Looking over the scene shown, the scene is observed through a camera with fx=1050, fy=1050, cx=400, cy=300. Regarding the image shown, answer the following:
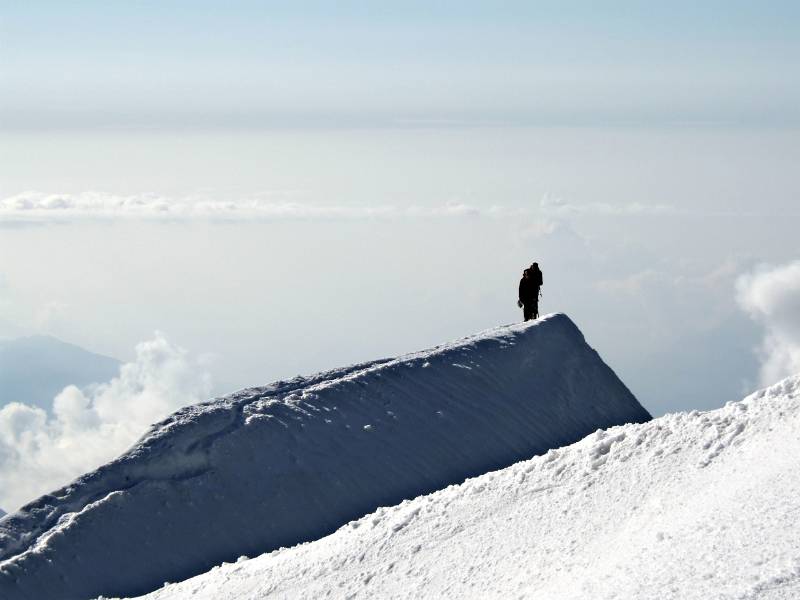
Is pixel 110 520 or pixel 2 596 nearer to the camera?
pixel 2 596

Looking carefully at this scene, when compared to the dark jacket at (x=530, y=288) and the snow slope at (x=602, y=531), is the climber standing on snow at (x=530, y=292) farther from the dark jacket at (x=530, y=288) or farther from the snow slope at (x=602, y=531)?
the snow slope at (x=602, y=531)

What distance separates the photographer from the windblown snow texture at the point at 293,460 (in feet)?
55.1

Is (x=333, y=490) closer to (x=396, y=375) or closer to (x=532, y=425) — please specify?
(x=396, y=375)

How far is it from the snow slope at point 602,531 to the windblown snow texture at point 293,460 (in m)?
1.71

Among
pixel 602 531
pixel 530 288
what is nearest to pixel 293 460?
pixel 602 531

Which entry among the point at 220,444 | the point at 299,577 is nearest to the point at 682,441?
the point at 299,577

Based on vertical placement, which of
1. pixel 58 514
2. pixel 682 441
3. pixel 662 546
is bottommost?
pixel 662 546

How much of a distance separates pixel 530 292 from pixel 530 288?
0.09 m

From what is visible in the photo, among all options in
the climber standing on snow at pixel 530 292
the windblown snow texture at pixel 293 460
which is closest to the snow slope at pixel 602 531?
the windblown snow texture at pixel 293 460

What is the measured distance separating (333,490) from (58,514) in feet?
15.0

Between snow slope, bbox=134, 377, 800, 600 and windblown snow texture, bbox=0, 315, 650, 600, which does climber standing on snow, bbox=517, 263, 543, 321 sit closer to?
windblown snow texture, bbox=0, 315, 650, 600

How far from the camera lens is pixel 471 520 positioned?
1423 cm

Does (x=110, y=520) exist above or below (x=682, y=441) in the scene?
above

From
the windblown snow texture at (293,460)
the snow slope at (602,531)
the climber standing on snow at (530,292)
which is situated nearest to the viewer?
the snow slope at (602,531)
